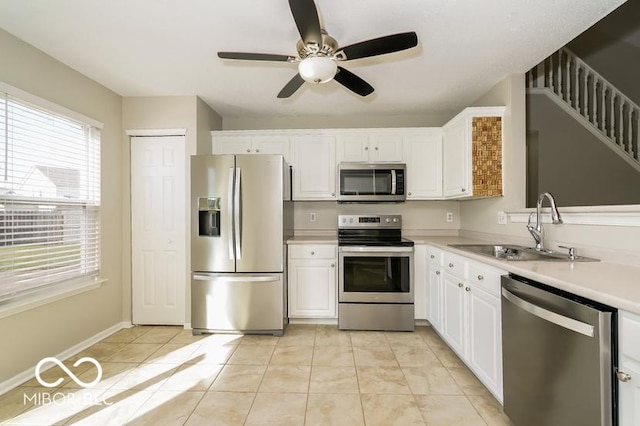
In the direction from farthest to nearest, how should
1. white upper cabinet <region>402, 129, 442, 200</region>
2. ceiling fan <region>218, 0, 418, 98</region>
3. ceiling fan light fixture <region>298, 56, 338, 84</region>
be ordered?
white upper cabinet <region>402, 129, 442, 200</region>
ceiling fan light fixture <region>298, 56, 338, 84</region>
ceiling fan <region>218, 0, 418, 98</region>

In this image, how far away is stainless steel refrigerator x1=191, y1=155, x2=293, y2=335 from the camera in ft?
9.14

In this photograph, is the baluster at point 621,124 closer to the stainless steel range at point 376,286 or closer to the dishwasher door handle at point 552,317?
the stainless steel range at point 376,286

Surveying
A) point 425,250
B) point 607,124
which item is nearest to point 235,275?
point 425,250

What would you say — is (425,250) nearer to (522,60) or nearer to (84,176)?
(522,60)

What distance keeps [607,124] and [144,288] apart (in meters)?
5.16

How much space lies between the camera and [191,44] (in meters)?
2.13

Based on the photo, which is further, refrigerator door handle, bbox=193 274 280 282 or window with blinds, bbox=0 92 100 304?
refrigerator door handle, bbox=193 274 280 282

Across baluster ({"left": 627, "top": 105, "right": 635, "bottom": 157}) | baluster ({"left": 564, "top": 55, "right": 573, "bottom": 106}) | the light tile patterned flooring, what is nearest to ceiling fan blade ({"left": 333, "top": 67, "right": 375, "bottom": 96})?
the light tile patterned flooring

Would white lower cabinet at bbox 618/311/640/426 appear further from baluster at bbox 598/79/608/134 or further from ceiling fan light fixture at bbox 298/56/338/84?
baluster at bbox 598/79/608/134

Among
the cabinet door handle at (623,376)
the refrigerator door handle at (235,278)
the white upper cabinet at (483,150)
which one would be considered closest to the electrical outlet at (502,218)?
the white upper cabinet at (483,150)

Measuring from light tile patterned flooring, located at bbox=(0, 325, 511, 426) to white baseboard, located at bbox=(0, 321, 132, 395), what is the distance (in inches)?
2.0

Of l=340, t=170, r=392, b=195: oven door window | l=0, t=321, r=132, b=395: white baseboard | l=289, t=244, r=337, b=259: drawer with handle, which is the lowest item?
l=0, t=321, r=132, b=395: white baseboard

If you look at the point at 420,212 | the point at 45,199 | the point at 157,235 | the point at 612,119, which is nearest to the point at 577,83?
the point at 612,119

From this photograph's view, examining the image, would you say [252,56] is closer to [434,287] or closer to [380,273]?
[380,273]
